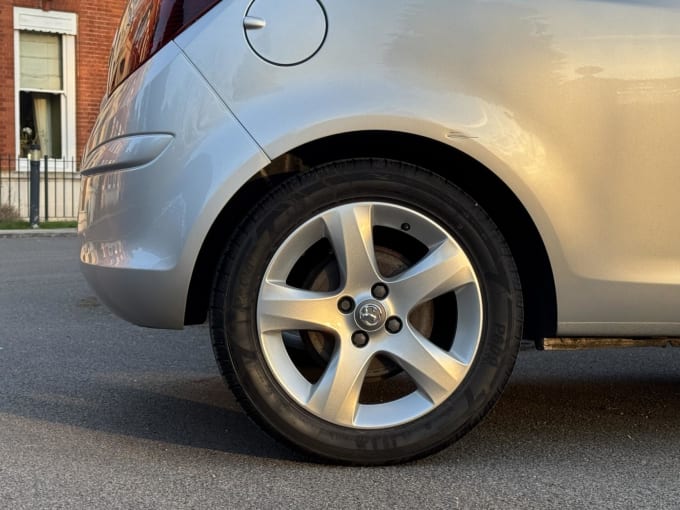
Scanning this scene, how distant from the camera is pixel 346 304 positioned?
2775 mm

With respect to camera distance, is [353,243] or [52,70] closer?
[353,243]

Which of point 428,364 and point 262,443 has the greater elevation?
point 428,364

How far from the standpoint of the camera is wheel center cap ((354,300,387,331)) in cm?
275

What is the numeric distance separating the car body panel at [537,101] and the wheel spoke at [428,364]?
1.32 feet

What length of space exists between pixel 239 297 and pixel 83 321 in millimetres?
3370

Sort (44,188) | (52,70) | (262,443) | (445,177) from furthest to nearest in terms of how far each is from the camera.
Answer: (52,70)
(44,188)
(262,443)
(445,177)

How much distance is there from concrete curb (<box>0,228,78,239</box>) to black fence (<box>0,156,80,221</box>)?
134 centimetres

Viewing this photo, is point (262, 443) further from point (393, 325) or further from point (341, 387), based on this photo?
point (393, 325)

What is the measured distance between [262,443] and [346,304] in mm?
681

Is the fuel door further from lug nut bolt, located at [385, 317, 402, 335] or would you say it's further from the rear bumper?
lug nut bolt, located at [385, 317, 402, 335]

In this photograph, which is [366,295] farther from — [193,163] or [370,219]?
[193,163]

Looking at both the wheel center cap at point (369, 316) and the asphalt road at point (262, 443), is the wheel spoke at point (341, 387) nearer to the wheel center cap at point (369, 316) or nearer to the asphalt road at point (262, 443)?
the wheel center cap at point (369, 316)

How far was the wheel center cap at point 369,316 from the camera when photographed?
275 cm

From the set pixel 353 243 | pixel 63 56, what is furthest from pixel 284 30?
pixel 63 56
